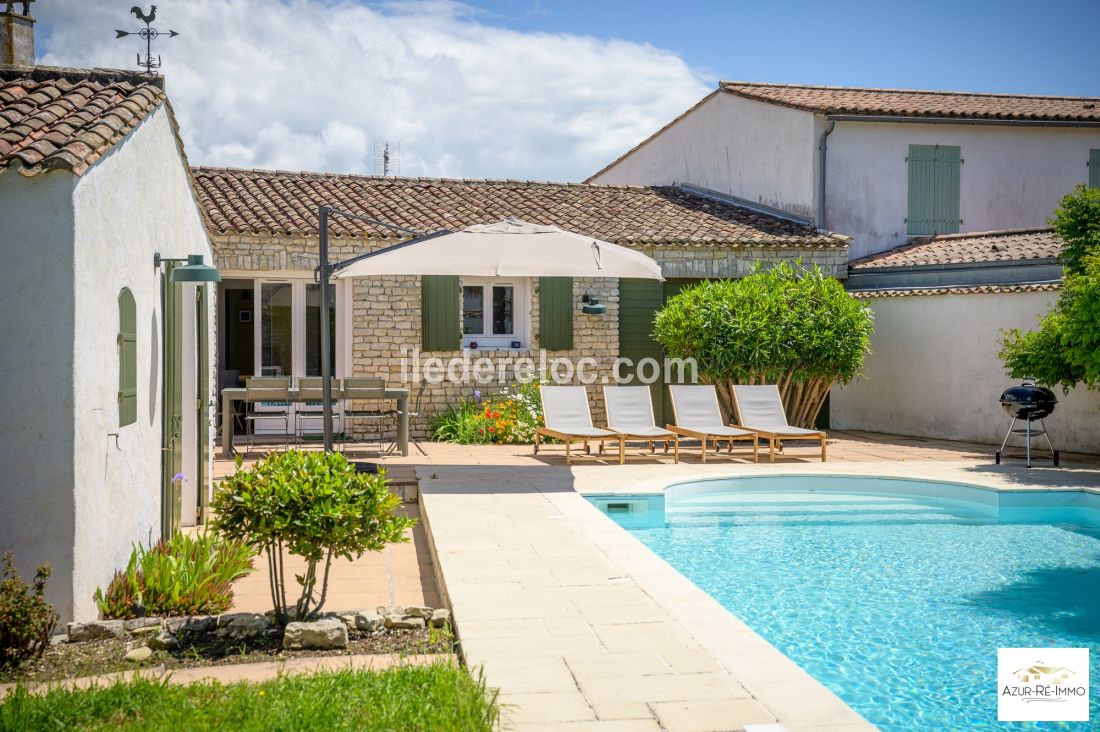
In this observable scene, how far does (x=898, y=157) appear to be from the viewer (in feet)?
57.2

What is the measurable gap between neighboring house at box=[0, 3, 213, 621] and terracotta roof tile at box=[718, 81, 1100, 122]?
13302 mm

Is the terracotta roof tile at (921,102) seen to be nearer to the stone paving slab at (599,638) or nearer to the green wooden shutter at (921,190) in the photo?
the green wooden shutter at (921,190)

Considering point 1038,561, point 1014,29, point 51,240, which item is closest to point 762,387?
point 1038,561

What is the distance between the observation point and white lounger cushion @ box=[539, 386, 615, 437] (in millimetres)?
12034

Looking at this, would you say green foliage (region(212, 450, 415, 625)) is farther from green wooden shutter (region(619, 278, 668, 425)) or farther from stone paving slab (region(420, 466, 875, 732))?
green wooden shutter (region(619, 278, 668, 425))

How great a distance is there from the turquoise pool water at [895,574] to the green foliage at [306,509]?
2.41m

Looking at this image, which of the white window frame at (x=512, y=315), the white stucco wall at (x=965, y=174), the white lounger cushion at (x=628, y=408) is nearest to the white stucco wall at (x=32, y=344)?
the white lounger cushion at (x=628, y=408)

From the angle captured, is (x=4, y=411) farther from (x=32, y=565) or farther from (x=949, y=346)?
(x=949, y=346)

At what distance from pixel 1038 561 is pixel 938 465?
144 inches

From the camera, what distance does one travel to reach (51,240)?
4.54m

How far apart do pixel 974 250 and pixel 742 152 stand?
5.01m

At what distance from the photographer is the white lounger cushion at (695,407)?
40.6 ft

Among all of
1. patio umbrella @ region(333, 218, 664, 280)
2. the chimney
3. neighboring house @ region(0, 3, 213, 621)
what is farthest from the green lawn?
patio umbrella @ region(333, 218, 664, 280)

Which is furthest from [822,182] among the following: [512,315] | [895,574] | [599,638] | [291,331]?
[599,638]
